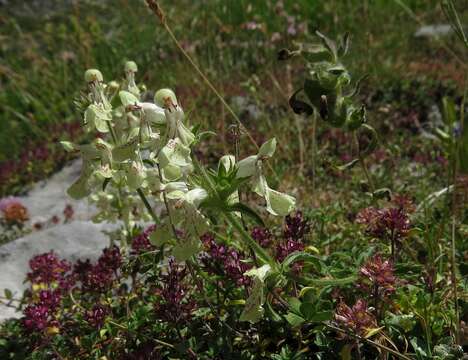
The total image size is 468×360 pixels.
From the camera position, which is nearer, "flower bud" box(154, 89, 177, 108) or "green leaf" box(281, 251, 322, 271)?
"green leaf" box(281, 251, 322, 271)

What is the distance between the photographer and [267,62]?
5043 millimetres

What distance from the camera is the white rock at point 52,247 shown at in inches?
112

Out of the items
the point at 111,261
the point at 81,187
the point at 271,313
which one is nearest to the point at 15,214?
the point at 111,261

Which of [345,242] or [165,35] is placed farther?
[165,35]

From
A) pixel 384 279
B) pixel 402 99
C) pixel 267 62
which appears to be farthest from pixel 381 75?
pixel 384 279

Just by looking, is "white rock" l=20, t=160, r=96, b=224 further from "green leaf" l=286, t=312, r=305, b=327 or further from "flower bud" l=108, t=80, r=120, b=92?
"green leaf" l=286, t=312, r=305, b=327

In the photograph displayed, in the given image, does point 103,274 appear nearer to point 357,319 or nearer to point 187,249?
point 187,249

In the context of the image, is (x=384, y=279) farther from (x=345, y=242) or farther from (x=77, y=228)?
(x=77, y=228)

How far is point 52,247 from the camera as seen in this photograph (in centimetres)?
299

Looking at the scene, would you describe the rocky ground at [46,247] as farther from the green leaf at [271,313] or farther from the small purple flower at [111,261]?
the green leaf at [271,313]

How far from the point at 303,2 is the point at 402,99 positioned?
8.62 ft

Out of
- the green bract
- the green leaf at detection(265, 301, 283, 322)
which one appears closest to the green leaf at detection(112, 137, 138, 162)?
the green bract

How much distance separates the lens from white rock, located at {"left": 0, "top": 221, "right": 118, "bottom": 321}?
2844 mm

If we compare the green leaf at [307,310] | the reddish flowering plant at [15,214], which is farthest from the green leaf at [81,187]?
the reddish flowering plant at [15,214]
